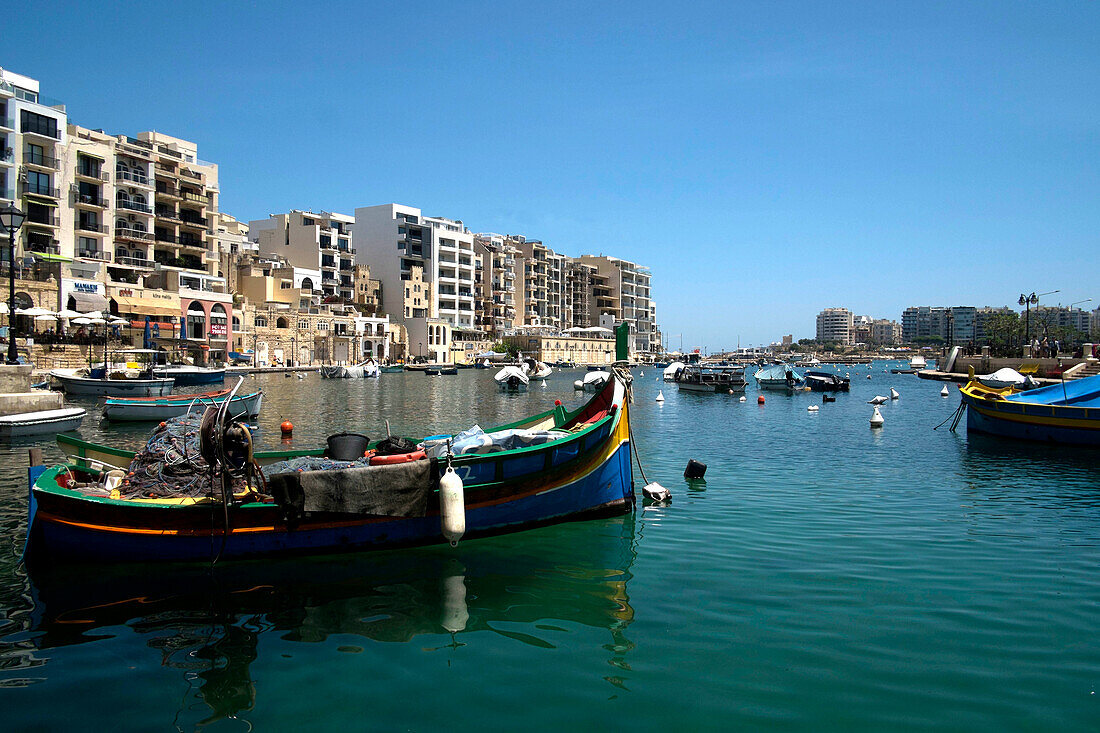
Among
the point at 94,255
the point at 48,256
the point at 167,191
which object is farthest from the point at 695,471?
the point at 167,191

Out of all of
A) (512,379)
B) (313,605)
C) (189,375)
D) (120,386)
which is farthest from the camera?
(512,379)

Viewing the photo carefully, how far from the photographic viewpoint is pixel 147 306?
61438 mm

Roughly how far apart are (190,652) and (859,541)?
31.5 feet

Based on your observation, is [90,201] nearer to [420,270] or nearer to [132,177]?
[132,177]

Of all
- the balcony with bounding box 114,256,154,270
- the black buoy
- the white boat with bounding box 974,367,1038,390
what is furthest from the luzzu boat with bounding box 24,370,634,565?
the balcony with bounding box 114,256,154,270

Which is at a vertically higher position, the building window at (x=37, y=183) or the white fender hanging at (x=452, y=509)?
the building window at (x=37, y=183)

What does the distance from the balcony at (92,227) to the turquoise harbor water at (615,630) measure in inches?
2220

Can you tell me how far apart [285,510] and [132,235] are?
65.6 m

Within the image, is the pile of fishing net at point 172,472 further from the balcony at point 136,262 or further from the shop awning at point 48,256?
the balcony at point 136,262

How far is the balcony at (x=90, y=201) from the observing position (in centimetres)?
5956

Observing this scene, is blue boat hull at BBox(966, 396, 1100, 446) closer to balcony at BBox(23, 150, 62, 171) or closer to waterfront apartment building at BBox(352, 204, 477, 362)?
balcony at BBox(23, 150, 62, 171)

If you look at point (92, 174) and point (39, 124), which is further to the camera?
point (92, 174)

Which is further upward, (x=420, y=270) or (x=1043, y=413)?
(x=420, y=270)

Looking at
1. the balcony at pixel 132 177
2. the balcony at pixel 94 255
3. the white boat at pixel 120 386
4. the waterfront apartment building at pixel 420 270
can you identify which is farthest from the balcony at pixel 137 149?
the waterfront apartment building at pixel 420 270
